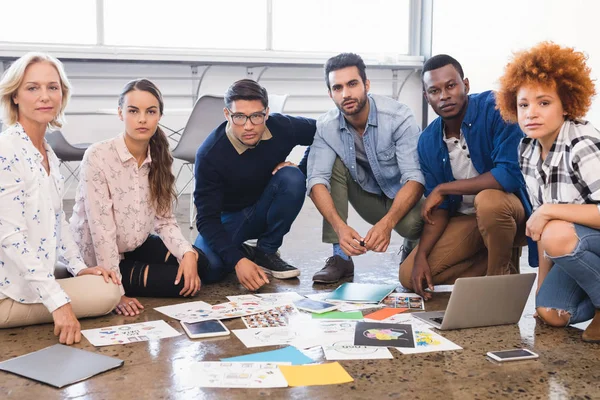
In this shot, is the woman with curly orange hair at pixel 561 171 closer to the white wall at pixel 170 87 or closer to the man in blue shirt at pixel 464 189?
the man in blue shirt at pixel 464 189

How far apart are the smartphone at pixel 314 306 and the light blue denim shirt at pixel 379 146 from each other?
0.65m

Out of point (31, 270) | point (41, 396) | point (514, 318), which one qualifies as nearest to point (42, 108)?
point (31, 270)

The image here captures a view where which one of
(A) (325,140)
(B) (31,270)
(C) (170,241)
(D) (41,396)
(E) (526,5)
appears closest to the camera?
(D) (41,396)

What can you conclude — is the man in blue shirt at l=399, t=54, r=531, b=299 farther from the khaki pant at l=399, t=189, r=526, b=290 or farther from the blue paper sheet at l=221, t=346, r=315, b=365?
the blue paper sheet at l=221, t=346, r=315, b=365

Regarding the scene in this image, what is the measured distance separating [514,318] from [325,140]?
4.05 feet

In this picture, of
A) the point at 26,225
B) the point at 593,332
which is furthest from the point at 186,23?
the point at 593,332

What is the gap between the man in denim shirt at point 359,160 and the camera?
10.3 ft

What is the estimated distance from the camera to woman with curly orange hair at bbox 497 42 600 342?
2.28m

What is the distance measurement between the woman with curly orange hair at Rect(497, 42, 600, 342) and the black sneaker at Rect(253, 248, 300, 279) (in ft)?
3.94

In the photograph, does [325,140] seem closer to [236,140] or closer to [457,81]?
[236,140]

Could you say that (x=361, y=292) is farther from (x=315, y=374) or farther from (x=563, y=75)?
(x=563, y=75)

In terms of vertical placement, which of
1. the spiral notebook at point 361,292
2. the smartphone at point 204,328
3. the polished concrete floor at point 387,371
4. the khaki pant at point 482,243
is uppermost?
the khaki pant at point 482,243

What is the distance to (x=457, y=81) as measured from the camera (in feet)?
9.73

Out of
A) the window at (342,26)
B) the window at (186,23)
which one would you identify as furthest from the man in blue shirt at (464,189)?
the window at (342,26)
